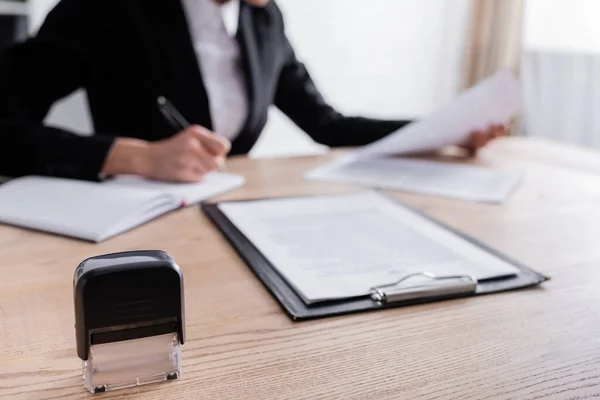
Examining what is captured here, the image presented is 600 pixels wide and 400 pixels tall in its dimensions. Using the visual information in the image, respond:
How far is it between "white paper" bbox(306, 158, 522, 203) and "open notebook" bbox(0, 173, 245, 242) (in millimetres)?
219

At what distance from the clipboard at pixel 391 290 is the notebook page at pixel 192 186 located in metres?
0.24

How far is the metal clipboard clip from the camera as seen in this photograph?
0.59m

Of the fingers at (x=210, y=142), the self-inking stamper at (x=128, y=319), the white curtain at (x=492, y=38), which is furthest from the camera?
the white curtain at (x=492, y=38)

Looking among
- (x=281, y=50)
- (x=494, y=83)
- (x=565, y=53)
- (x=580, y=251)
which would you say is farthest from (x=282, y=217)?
(x=565, y=53)

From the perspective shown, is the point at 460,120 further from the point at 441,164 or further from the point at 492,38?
the point at 492,38

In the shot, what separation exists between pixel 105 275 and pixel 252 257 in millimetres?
297

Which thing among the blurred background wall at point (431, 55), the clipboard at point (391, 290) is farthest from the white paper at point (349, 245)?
the blurred background wall at point (431, 55)

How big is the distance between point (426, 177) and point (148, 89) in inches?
24.2

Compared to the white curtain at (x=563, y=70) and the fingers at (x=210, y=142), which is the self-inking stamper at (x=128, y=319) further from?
the white curtain at (x=563, y=70)

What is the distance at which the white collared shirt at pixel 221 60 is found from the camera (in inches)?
53.5

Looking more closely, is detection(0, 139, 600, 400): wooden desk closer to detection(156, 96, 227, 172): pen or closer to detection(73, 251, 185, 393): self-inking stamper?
detection(73, 251, 185, 393): self-inking stamper

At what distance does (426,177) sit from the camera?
1.12m

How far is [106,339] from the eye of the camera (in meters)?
0.42

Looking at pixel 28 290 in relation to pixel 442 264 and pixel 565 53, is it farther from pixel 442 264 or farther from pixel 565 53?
pixel 565 53
